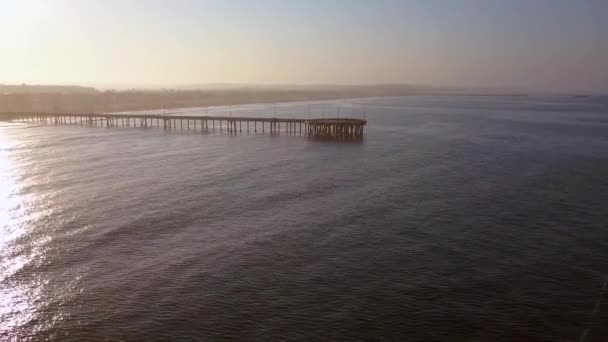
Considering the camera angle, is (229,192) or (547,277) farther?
(229,192)

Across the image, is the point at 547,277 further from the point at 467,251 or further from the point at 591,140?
the point at 591,140

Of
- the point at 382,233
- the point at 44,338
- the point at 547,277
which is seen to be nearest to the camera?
the point at 44,338

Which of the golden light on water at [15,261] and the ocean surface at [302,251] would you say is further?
the golden light on water at [15,261]

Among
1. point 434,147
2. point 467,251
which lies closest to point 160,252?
point 467,251

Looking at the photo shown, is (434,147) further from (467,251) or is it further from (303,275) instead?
(303,275)

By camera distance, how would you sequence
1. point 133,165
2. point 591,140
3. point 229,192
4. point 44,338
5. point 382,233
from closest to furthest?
point 44,338 → point 382,233 → point 229,192 → point 133,165 → point 591,140

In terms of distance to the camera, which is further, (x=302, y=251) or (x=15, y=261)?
(x=302, y=251)

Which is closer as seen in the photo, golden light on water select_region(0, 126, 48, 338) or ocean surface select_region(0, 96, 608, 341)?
ocean surface select_region(0, 96, 608, 341)
